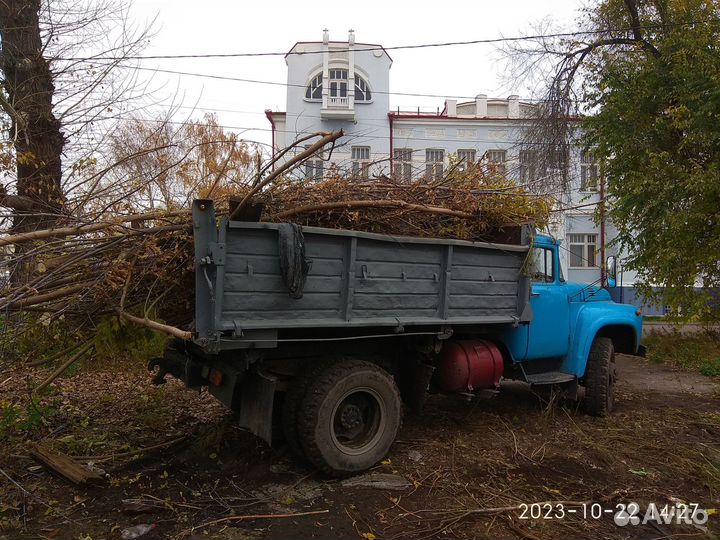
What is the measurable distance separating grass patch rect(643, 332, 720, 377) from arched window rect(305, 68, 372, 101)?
16.5m

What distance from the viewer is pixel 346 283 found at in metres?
4.04

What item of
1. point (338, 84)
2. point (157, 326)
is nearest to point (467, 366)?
point (157, 326)

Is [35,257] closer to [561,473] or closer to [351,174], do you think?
[351,174]

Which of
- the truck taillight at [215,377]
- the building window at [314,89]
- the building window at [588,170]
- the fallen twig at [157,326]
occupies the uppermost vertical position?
the building window at [314,89]

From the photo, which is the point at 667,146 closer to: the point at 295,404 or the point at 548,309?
the point at 548,309

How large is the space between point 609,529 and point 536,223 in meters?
3.08

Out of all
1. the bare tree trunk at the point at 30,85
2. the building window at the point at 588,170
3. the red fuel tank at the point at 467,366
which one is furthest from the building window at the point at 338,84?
the red fuel tank at the point at 467,366

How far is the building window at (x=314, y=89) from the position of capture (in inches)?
923

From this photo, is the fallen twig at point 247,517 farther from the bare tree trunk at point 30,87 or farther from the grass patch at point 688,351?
the grass patch at point 688,351

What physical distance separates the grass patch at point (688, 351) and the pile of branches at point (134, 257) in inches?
313

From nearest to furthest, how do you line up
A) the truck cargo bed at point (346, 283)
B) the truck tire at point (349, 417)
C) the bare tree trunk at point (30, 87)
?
the truck cargo bed at point (346, 283) → the truck tire at point (349, 417) → the bare tree trunk at point (30, 87)

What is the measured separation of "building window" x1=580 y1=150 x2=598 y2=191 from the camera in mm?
11405

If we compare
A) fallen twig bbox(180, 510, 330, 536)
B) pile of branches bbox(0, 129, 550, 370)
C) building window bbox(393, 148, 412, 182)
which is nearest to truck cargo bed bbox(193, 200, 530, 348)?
pile of branches bbox(0, 129, 550, 370)

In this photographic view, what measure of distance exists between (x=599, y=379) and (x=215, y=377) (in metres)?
4.37
